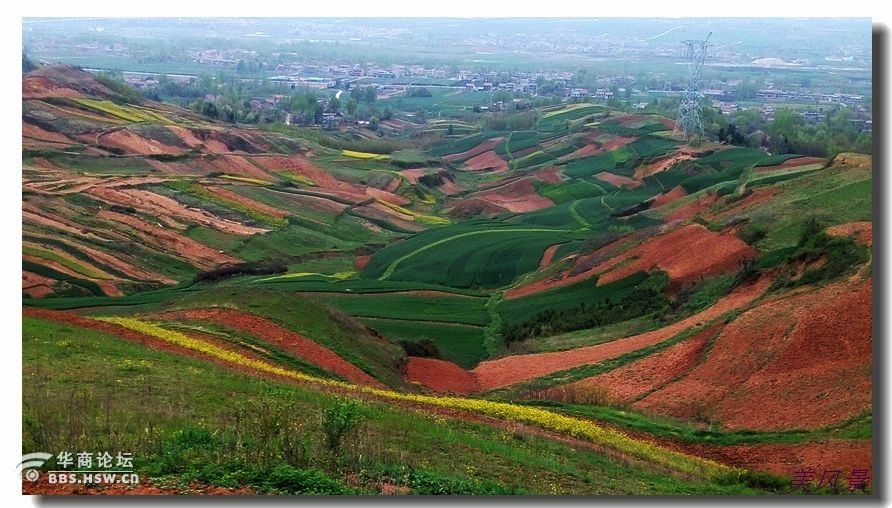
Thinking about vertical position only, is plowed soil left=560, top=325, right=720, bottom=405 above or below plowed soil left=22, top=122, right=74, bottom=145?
below

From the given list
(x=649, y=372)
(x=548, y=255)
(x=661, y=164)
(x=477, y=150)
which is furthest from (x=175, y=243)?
(x=477, y=150)

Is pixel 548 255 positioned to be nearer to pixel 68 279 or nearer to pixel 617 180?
pixel 68 279

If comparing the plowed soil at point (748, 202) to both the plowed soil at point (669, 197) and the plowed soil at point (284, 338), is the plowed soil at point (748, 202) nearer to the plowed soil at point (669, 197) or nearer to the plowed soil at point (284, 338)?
the plowed soil at point (669, 197)

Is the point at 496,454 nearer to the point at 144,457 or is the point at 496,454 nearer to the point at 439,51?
the point at 144,457

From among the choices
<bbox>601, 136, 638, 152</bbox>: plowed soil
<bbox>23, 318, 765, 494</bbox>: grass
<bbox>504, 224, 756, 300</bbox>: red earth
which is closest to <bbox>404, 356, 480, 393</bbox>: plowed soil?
<bbox>23, 318, 765, 494</bbox>: grass

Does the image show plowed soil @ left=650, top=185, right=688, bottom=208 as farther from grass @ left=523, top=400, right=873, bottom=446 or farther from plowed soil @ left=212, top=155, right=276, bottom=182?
grass @ left=523, top=400, right=873, bottom=446

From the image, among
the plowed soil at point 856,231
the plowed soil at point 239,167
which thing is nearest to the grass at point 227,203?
the plowed soil at point 239,167

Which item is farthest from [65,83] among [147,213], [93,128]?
[147,213]
